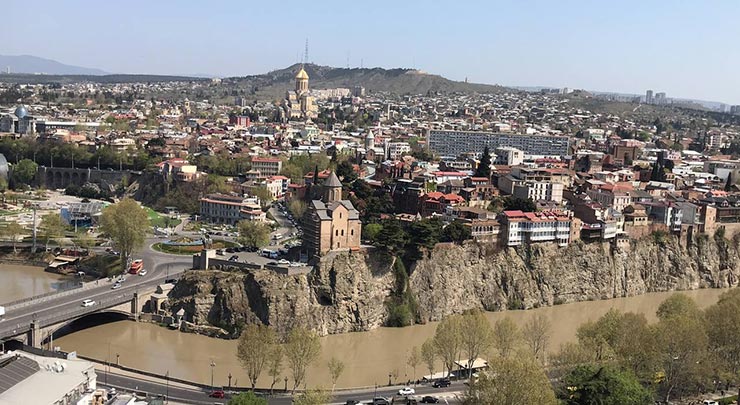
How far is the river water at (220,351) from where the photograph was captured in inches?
693

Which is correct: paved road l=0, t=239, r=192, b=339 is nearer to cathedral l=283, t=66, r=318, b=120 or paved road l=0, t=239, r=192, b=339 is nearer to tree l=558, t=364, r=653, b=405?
tree l=558, t=364, r=653, b=405

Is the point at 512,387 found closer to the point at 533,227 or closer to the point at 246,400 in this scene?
the point at 246,400

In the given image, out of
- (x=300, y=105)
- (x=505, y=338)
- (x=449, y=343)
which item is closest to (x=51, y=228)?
(x=449, y=343)

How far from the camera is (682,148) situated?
2372 inches

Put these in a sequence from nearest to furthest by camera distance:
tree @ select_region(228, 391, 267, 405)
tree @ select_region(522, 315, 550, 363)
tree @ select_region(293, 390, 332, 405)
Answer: tree @ select_region(228, 391, 267, 405) < tree @ select_region(293, 390, 332, 405) < tree @ select_region(522, 315, 550, 363)

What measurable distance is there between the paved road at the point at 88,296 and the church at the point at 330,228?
4046 millimetres

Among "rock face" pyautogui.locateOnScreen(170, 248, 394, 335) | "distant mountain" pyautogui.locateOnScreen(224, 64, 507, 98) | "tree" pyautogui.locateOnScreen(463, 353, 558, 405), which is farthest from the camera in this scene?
"distant mountain" pyautogui.locateOnScreen(224, 64, 507, 98)

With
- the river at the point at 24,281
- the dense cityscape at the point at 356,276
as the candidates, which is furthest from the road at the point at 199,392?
the river at the point at 24,281

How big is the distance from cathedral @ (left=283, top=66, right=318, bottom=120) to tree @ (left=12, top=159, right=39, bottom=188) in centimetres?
3353

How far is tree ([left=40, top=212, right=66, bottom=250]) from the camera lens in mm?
27984

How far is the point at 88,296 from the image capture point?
2084 centimetres

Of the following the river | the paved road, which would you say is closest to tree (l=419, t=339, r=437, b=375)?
the paved road

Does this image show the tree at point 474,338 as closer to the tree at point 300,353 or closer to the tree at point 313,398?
the tree at point 300,353

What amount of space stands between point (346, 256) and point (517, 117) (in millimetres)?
62535
